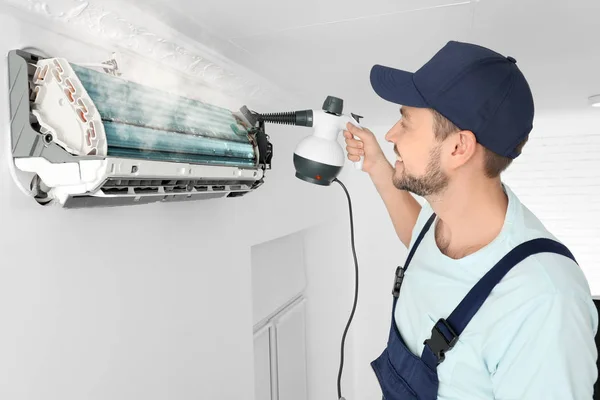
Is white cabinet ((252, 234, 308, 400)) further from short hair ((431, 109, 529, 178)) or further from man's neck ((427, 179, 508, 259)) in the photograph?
Answer: short hair ((431, 109, 529, 178))

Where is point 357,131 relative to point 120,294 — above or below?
above

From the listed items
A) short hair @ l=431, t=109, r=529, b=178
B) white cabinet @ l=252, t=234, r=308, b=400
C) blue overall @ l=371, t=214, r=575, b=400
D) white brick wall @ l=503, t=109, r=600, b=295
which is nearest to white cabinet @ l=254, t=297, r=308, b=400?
white cabinet @ l=252, t=234, r=308, b=400

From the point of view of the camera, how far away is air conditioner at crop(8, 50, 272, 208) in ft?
2.72

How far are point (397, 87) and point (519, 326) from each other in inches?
24.0

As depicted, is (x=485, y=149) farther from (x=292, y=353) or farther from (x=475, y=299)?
(x=292, y=353)

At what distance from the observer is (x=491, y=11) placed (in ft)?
3.98

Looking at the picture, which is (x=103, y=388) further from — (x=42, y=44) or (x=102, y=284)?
(x=42, y=44)

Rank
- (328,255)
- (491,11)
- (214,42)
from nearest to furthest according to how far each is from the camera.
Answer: (491,11) → (214,42) → (328,255)

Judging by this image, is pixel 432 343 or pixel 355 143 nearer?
pixel 432 343

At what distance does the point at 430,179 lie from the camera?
1197 mm

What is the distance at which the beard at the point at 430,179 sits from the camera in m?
1.18

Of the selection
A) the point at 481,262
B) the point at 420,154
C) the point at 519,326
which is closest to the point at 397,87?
the point at 420,154

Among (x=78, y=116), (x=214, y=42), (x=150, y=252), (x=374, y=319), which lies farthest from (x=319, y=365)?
(x=78, y=116)

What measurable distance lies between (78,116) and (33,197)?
0.20 meters
